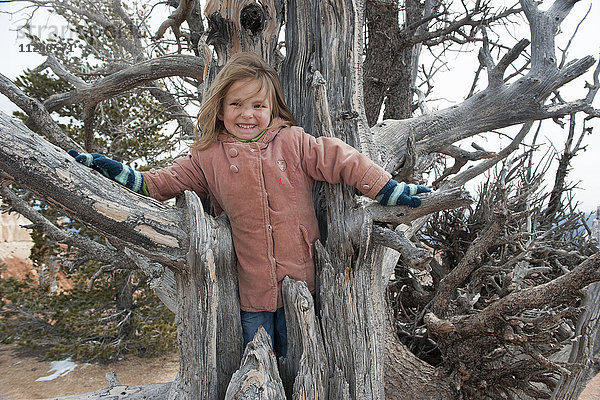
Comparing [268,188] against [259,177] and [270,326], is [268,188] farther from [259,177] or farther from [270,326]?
[270,326]

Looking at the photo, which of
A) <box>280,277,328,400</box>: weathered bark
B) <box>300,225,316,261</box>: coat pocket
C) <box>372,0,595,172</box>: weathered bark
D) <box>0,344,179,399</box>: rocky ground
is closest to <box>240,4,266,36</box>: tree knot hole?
<box>372,0,595,172</box>: weathered bark

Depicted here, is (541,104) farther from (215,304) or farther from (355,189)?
(215,304)

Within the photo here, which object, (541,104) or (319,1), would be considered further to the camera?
(541,104)

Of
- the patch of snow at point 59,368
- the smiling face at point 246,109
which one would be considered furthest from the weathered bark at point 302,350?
the patch of snow at point 59,368

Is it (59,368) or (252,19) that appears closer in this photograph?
(252,19)

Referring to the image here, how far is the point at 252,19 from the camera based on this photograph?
255 centimetres

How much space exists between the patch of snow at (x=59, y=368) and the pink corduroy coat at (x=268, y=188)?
5.80m

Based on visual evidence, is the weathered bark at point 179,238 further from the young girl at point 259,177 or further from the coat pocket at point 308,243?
the coat pocket at point 308,243

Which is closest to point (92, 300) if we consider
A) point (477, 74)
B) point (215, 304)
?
point (215, 304)

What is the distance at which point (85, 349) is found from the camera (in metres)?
6.65

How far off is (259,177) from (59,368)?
6.51 metres

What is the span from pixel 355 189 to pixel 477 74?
11.7 ft

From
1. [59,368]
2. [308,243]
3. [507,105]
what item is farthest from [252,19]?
[59,368]

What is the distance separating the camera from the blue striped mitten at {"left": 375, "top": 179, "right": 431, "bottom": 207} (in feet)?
6.38
